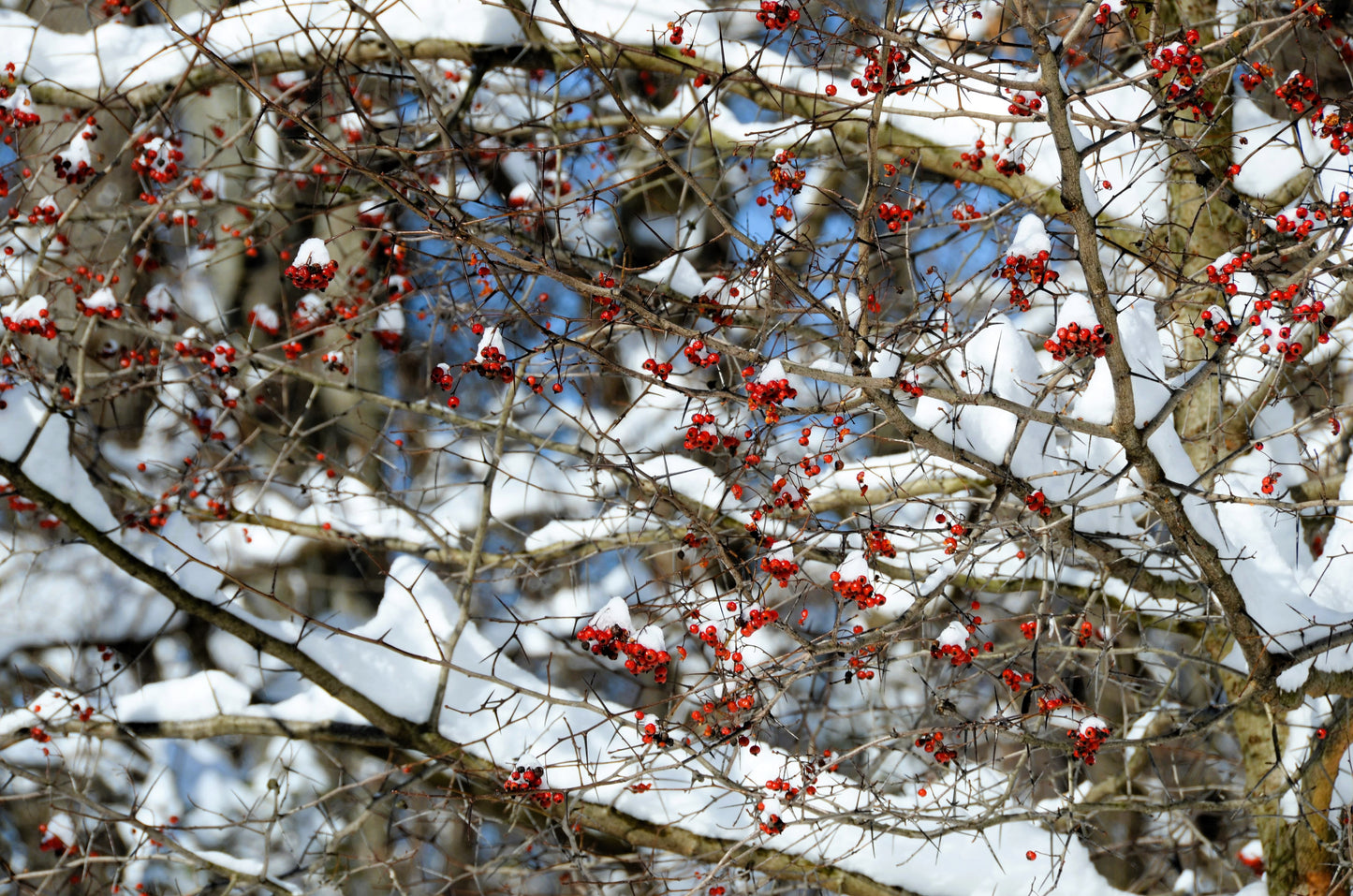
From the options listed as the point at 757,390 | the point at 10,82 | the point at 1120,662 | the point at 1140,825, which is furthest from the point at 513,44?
the point at 1140,825

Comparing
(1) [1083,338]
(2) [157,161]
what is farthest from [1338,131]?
(2) [157,161]

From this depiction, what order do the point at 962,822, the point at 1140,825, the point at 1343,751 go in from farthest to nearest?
the point at 1140,825, the point at 1343,751, the point at 962,822

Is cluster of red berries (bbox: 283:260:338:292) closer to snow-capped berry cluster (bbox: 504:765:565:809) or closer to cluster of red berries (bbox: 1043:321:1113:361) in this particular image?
snow-capped berry cluster (bbox: 504:765:565:809)

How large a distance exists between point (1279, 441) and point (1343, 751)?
4.37ft

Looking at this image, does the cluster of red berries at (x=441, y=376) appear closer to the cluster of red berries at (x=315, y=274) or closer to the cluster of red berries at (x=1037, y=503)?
the cluster of red berries at (x=315, y=274)

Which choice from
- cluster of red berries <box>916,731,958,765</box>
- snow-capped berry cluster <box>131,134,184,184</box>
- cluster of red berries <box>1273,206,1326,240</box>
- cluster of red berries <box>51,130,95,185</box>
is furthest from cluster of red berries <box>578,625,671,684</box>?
snow-capped berry cluster <box>131,134,184,184</box>

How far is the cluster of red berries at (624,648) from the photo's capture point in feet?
8.82

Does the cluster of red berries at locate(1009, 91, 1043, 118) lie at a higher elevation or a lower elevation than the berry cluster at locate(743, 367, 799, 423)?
higher

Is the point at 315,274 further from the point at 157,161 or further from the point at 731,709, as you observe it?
the point at 157,161

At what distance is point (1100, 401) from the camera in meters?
3.14

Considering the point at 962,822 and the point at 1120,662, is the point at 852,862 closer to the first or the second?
the point at 962,822

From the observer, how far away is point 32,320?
402 cm

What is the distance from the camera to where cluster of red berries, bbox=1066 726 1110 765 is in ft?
9.44

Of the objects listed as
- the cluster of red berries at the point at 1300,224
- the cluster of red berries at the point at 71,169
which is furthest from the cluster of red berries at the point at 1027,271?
the cluster of red berries at the point at 71,169
